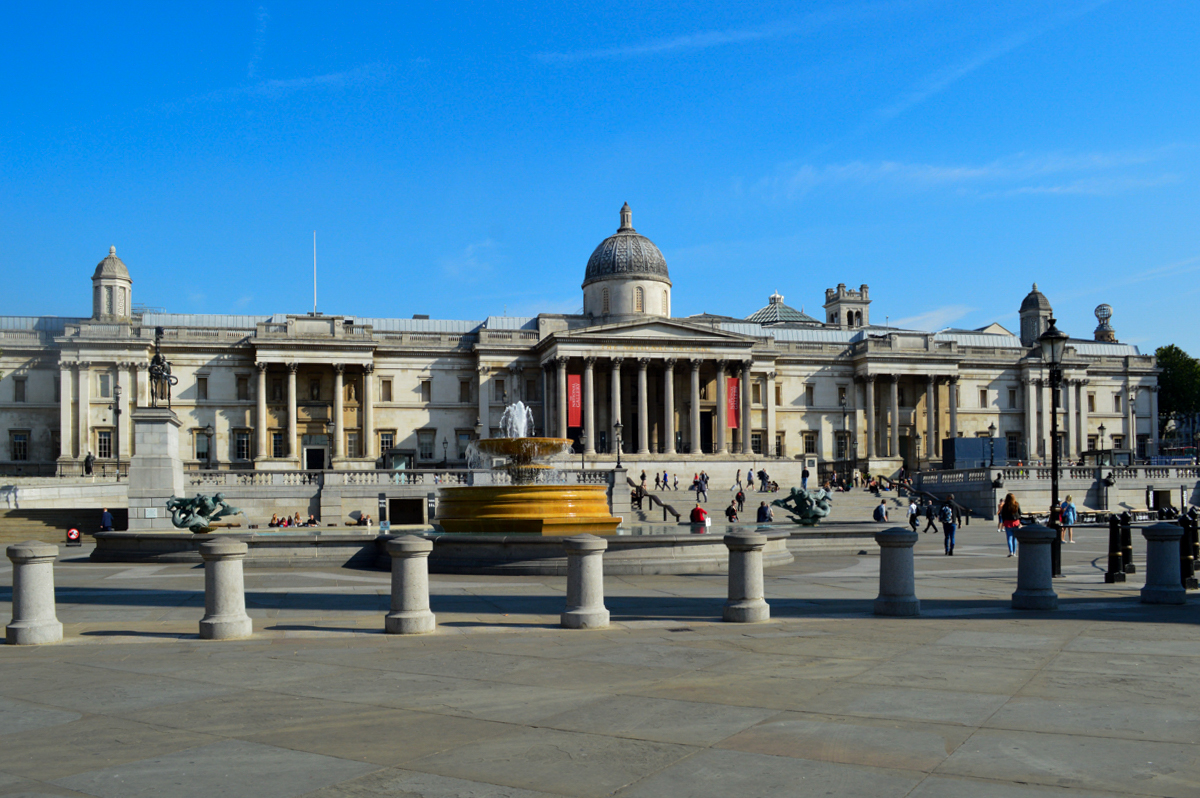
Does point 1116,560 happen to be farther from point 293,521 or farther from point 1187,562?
point 293,521

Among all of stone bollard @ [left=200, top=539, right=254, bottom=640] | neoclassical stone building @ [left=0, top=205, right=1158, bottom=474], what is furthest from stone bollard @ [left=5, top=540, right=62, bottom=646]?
neoclassical stone building @ [left=0, top=205, right=1158, bottom=474]

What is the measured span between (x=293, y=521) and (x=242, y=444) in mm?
29837

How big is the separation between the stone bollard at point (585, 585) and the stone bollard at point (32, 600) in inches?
258

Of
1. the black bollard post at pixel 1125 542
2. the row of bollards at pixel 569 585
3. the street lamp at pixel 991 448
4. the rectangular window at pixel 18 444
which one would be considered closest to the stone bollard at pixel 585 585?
the row of bollards at pixel 569 585

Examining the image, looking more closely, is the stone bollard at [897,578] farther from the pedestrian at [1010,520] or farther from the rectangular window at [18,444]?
the rectangular window at [18,444]

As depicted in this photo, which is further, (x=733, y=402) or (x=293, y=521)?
(x=733, y=402)

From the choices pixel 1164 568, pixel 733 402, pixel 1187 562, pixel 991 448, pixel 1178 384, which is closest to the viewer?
pixel 1164 568

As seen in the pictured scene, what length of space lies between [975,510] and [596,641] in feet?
161

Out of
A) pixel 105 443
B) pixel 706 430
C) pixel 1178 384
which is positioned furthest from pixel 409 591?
pixel 1178 384

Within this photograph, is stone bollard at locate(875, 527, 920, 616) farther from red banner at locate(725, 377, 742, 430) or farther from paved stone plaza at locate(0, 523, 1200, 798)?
red banner at locate(725, 377, 742, 430)

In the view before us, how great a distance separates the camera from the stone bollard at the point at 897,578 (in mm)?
14641

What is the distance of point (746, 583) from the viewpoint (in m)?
14.4

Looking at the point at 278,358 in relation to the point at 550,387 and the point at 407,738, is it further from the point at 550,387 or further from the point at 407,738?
the point at 407,738

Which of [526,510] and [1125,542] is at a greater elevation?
[526,510]
